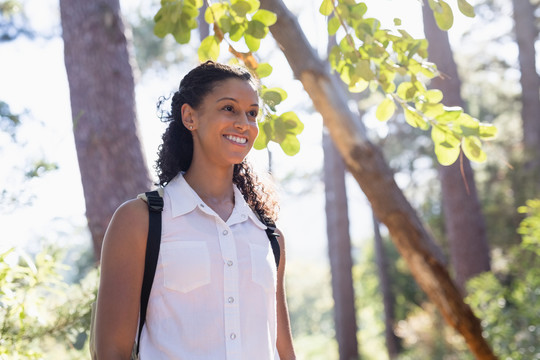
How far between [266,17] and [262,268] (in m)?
0.94

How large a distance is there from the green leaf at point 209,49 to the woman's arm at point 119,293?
95 cm

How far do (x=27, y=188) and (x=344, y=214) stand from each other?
487 inches

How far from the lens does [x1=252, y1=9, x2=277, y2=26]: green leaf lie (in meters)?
2.27

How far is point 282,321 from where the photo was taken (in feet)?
7.42

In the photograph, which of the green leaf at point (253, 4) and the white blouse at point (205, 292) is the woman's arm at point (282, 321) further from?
the green leaf at point (253, 4)

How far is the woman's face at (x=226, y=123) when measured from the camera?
81.0 inches

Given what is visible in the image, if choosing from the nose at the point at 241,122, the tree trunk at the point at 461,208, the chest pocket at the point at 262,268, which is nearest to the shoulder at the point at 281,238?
the chest pocket at the point at 262,268

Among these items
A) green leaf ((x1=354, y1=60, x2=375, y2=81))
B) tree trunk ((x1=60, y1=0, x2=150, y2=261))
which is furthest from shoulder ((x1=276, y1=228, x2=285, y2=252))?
tree trunk ((x1=60, y1=0, x2=150, y2=261))

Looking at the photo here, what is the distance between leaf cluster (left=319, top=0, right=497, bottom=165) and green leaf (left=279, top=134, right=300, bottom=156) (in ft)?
1.01

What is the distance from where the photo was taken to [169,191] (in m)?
2.00

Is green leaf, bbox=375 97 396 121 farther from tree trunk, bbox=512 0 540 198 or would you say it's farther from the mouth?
tree trunk, bbox=512 0 540 198

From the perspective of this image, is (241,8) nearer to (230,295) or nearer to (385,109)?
(385,109)

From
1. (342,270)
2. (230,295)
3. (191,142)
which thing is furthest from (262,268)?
(342,270)

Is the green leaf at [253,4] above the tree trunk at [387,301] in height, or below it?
above
